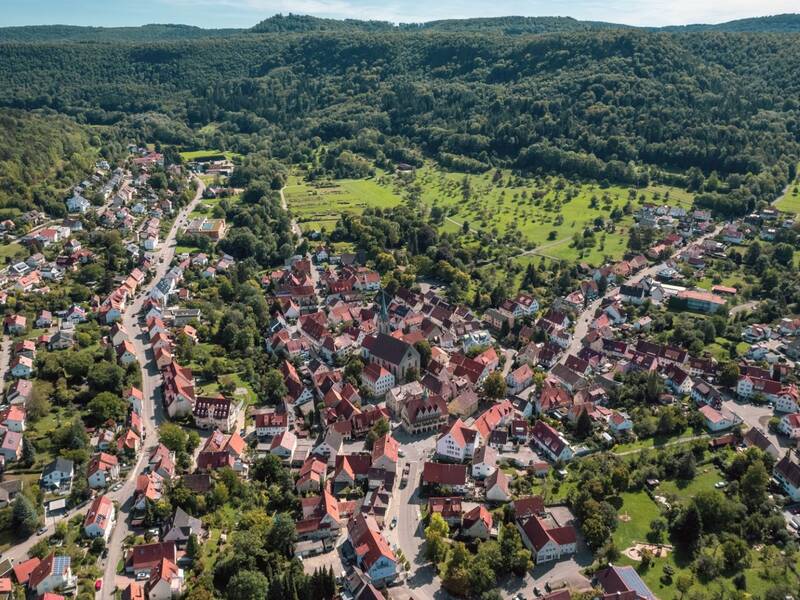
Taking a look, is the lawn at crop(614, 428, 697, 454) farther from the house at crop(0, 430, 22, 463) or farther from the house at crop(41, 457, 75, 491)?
the house at crop(0, 430, 22, 463)

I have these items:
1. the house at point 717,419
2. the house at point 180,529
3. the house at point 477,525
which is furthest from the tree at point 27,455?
the house at point 717,419

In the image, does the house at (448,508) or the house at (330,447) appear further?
the house at (330,447)

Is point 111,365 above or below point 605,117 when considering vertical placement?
below

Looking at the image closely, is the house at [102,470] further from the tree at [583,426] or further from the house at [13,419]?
the tree at [583,426]

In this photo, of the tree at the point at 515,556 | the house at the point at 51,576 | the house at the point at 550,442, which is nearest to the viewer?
the house at the point at 51,576

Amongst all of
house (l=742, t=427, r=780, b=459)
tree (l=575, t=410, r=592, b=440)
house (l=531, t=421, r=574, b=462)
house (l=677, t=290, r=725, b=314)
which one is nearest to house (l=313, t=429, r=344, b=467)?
house (l=531, t=421, r=574, b=462)

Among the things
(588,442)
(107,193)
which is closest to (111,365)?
(588,442)

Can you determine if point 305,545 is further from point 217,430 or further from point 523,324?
point 523,324
